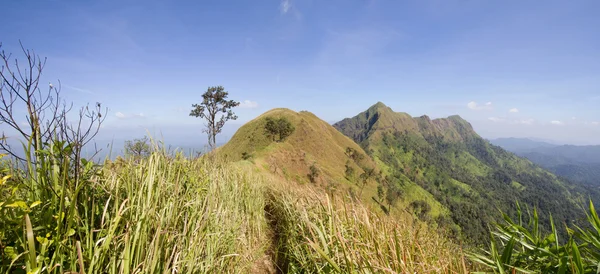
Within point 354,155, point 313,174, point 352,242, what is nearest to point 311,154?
point 313,174

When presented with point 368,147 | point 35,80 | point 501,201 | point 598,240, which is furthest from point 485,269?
point 501,201

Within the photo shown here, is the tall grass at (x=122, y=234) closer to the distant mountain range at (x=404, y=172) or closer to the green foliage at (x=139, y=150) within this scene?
the green foliage at (x=139, y=150)

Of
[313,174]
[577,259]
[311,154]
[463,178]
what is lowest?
[463,178]

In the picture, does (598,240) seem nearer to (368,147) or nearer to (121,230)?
(121,230)

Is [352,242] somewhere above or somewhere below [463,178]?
above

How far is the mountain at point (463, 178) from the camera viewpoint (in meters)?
81.8

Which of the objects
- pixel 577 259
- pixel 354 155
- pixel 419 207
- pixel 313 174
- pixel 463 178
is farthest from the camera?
pixel 463 178

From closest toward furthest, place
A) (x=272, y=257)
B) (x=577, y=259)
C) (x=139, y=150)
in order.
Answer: (x=577, y=259) → (x=139, y=150) → (x=272, y=257)

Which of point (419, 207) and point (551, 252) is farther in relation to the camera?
point (419, 207)

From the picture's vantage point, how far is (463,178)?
121625 millimetres

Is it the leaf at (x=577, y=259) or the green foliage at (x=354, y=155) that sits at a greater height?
the leaf at (x=577, y=259)

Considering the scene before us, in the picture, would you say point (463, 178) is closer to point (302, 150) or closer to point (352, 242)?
point (302, 150)

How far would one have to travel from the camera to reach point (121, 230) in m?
1.91

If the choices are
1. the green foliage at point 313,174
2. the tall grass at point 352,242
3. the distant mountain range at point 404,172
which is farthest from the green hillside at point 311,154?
the tall grass at point 352,242
